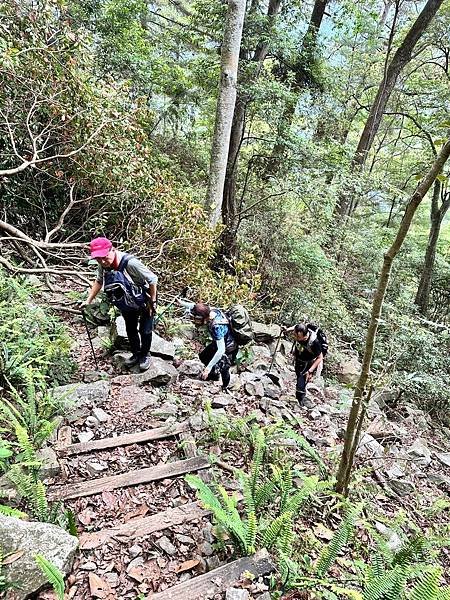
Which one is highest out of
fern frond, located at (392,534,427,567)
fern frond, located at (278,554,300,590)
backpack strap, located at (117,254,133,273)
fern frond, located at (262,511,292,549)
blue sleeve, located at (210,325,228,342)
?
backpack strap, located at (117,254,133,273)

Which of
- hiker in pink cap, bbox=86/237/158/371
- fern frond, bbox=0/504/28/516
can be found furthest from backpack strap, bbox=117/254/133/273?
fern frond, bbox=0/504/28/516

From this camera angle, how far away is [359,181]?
36.7 ft

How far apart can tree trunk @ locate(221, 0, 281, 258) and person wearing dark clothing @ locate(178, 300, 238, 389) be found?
5.38 m

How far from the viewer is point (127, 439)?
166 inches

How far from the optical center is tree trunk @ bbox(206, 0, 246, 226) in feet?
29.7

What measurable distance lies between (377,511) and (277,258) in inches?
301

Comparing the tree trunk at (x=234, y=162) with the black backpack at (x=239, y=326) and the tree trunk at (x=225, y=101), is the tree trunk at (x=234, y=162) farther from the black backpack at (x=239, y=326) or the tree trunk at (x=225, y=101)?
the black backpack at (x=239, y=326)

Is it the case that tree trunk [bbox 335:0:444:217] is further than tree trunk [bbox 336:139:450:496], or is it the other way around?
tree trunk [bbox 335:0:444:217]

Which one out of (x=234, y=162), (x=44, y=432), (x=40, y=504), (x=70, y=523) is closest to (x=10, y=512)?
(x=40, y=504)

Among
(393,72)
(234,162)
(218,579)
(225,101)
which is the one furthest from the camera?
(393,72)

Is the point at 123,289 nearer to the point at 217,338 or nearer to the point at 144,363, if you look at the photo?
the point at 144,363

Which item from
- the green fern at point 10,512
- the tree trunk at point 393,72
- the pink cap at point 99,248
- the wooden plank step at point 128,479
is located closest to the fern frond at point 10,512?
the green fern at point 10,512

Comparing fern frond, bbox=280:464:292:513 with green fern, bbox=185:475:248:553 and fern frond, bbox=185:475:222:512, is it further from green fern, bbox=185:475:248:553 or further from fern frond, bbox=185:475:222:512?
fern frond, bbox=185:475:222:512

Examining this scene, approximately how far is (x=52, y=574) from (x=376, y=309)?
10.2 feet
